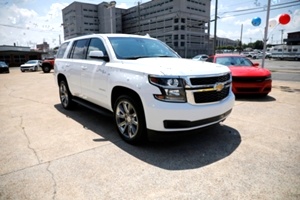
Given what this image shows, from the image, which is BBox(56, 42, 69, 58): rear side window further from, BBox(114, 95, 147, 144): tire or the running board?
BBox(114, 95, 147, 144): tire

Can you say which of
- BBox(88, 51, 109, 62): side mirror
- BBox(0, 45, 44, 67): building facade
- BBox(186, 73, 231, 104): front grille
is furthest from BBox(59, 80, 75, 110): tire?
BBox(0, 45, 44, 67): building facade

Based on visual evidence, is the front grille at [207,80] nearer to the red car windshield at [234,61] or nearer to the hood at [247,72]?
the hood at [247,72]

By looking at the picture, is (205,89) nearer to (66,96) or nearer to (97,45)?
(97,45)

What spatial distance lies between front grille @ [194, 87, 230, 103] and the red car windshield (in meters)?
5.14

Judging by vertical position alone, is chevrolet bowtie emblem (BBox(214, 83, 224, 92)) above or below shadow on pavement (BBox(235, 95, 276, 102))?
above

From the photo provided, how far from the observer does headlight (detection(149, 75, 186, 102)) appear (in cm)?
308

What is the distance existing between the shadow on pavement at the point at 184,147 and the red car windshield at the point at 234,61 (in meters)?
4.42

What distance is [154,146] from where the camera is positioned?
3.70 metres

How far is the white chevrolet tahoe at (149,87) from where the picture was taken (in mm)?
3096

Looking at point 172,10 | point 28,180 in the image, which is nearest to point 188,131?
point 28,180

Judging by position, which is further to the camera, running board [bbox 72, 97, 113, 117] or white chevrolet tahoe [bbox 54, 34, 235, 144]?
running board [bbox 72, 97, 113, 117]

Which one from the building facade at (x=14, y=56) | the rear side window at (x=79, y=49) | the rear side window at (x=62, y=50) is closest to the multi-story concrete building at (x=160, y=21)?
the building facade at (x=14, y=56)

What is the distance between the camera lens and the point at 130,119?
370cm

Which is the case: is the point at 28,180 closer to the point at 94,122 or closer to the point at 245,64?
the point at 94,122
